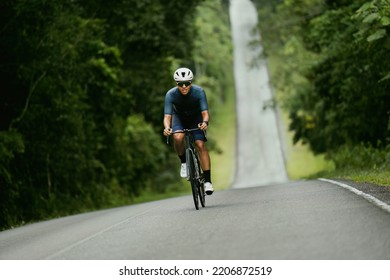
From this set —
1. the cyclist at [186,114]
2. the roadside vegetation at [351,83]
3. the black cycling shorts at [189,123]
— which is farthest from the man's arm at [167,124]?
the roadside vegetation at [351,83]

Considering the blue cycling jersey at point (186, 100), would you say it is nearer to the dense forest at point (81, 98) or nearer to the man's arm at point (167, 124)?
the man's arm at point (167, 124)

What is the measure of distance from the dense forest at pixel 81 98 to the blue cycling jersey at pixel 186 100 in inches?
290

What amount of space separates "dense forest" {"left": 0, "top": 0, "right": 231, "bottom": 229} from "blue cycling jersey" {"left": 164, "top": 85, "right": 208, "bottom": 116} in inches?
290

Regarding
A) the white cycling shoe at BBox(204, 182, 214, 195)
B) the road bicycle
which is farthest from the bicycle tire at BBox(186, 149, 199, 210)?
the white cycling shoe at BBox(204, 182, 214, 195)

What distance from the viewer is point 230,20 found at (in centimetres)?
8369

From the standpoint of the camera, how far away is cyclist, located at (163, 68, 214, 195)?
1209 centimetres

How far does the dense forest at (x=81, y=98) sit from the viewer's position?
67.1ft

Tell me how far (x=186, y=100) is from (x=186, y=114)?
0.99 feet

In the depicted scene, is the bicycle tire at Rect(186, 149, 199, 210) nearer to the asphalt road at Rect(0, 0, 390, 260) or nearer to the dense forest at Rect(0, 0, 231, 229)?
the asphalt road at Rect(0, 0, 390, 260)

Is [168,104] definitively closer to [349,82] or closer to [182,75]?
[182,75]

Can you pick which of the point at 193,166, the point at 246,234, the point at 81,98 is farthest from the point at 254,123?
the point at 246,234

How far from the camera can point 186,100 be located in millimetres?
12273

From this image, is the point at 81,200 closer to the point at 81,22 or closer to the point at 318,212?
the point at 81,22

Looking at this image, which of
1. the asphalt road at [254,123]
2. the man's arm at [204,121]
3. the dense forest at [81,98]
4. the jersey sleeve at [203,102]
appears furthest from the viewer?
the asphalt road at [254,123]
